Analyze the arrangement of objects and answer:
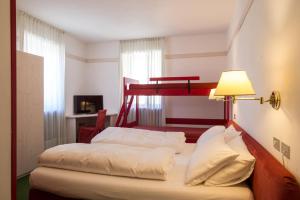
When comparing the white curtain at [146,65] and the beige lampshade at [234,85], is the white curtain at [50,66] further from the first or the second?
the beige lampshade at [234,85]

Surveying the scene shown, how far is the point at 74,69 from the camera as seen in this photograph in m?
4.71

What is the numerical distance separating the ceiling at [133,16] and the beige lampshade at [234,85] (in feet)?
6.68

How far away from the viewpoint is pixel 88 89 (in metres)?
5.18

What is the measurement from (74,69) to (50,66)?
2.63 feet

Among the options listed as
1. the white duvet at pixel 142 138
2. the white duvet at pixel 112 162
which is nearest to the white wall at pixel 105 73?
the white duvet at pixel 142 138

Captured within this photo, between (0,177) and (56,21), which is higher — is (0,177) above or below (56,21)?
below

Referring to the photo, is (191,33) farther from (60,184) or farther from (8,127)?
(8,127)

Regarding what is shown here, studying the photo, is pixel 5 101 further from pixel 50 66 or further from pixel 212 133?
pixel 50 66

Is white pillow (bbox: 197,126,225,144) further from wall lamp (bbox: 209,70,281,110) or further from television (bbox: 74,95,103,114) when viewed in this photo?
television (bbox: 74,95,103,114)

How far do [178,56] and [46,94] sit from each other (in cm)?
271

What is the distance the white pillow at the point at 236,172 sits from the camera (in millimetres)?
1376

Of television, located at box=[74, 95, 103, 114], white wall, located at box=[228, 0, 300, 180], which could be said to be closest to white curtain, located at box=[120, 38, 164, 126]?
television, located at box=[74, 95, 103, 114]

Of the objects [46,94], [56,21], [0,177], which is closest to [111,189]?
[0,177]

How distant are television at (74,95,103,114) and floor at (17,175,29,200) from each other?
191cm
